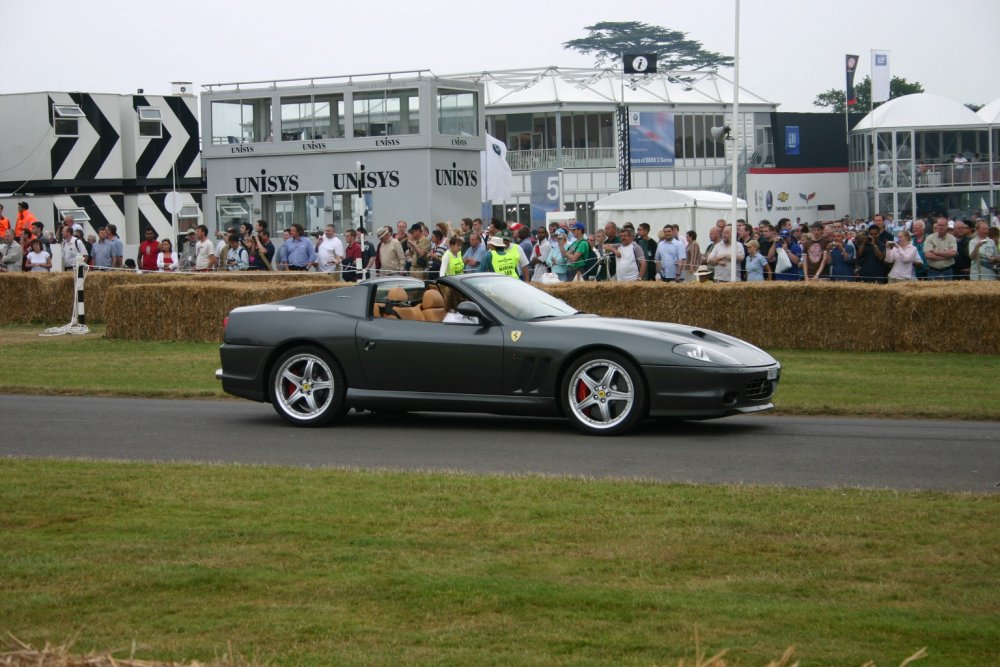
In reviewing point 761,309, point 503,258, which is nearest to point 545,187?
point 503,258

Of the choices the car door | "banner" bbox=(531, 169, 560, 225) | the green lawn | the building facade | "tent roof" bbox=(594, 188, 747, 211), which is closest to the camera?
the green lawn

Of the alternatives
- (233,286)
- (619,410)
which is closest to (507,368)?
(619,410)

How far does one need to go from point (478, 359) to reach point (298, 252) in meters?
13.9

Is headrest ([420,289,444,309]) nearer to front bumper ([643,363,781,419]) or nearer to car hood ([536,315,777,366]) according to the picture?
car hood ([536,315,777,366])

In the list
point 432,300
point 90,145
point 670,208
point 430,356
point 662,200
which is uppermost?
point 90,145

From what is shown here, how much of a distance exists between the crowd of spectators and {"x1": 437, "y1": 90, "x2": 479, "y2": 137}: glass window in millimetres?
8435

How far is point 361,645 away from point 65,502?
11.0 feet

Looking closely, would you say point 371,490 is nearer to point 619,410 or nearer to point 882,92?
point 619,410

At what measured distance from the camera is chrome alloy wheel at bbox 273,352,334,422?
11.3 meters

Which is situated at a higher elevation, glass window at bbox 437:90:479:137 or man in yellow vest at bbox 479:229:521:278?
glass window at bbox 437:90:479:137

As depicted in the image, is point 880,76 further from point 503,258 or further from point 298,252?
point 503,258

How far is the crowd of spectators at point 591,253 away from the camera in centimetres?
1975

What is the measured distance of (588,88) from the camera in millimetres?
64375

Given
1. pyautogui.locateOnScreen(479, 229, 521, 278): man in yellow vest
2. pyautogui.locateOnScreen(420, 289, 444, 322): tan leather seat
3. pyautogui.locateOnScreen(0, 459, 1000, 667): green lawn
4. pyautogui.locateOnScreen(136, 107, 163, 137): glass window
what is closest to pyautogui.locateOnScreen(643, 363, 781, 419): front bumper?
pyautogui.locateOnScreen(420, 289, 444, 322): tan leather seat
